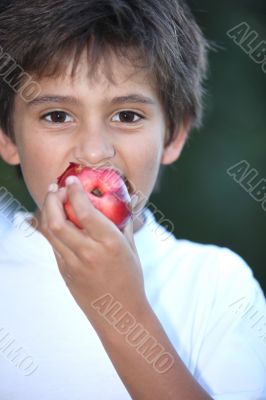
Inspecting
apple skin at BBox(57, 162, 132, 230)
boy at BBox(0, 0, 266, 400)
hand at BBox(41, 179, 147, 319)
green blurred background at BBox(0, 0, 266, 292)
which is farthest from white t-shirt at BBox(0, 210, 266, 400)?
green blurred background at BBox(0, 0, 266, 292)

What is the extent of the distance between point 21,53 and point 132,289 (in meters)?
0.71

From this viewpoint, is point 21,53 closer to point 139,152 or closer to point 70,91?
point 70,91

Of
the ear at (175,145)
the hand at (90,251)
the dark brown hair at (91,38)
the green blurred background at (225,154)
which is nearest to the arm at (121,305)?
the hand at (90,251)

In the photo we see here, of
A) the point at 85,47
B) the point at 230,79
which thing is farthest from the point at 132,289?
the point at 230,79

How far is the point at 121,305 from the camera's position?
49.5 inches

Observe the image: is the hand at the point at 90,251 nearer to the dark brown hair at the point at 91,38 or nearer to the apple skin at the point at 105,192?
the apple skin at the point at 105,192

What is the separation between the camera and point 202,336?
5.11 ft

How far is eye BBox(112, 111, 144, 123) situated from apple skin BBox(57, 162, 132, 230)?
0.26 m

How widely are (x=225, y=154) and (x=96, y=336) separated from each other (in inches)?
67.5

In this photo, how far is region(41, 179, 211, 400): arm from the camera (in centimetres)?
119

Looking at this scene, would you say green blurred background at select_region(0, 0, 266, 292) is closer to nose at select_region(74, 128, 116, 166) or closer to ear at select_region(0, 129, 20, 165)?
ear at select_region(0, 129, 20, 165)

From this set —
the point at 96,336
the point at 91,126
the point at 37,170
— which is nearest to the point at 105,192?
→ the point at 91,126

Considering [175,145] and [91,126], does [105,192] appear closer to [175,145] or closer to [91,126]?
[91,126]

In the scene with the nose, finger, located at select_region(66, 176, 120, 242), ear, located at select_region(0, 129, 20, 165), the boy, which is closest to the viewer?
finger, located at select_region(66, 176, 120, 242)
